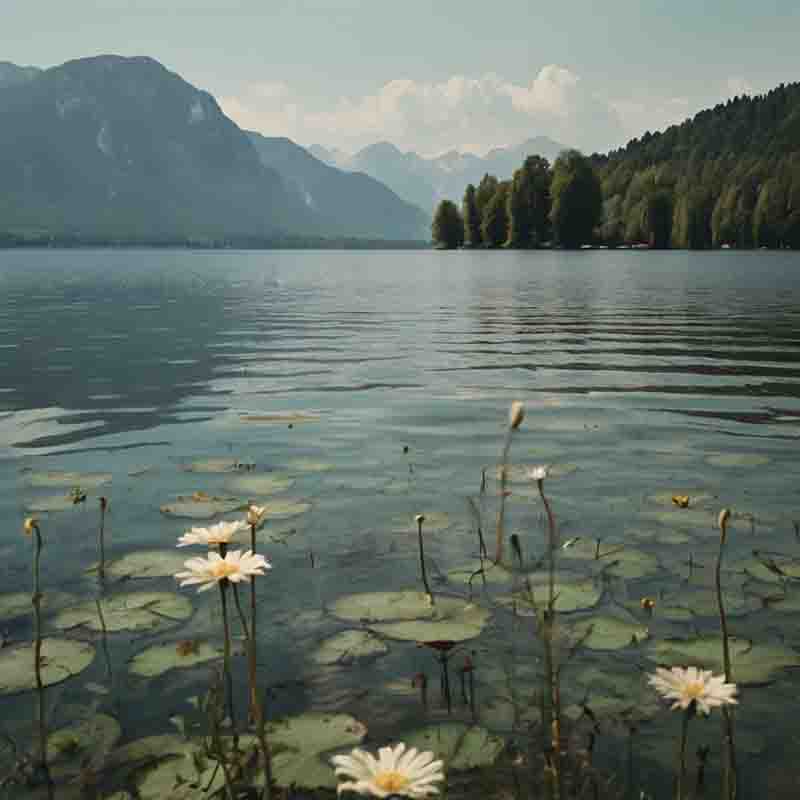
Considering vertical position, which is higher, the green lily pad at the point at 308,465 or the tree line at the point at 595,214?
the tree line at the point at 595,214

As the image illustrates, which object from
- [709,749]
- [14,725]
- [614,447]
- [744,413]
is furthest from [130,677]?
[744,413]

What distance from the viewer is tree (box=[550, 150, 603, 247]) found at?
14062cm

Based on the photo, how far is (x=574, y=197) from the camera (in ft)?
463

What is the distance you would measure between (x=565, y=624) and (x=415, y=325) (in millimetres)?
26531

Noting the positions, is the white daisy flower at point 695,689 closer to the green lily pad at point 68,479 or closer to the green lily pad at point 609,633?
the green lily pad at point 609,633

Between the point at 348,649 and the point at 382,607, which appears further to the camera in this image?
the point at 382,607

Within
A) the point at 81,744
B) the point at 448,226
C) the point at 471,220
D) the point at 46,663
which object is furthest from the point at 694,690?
the point at 448,226

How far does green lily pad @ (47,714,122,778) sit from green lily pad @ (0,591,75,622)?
1.73m

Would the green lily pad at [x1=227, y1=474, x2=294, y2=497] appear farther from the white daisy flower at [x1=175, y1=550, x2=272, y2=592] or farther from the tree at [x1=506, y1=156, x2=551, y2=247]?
the tree at [x1=506, y1=156, x2=551, y2=247]

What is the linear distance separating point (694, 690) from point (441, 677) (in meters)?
2.54

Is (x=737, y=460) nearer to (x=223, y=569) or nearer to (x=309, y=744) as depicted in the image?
(x=309, y=744)

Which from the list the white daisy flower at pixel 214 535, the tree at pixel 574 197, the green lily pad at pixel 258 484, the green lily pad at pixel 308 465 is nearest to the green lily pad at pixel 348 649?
the white daisy flower at pixel 214 535

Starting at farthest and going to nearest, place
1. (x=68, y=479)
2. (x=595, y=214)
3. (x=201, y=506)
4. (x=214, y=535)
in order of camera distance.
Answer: (x=595, y=214) → (x=68, y=479) → (x=201, y=506) → (x=214, y=535)

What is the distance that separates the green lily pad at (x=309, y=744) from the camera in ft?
13.8
